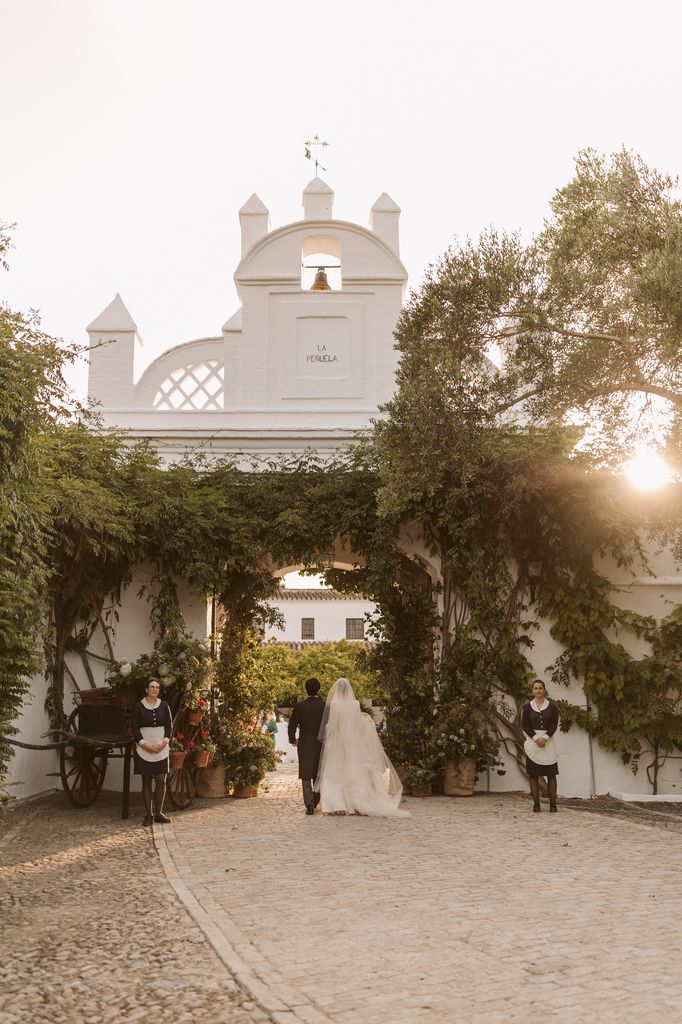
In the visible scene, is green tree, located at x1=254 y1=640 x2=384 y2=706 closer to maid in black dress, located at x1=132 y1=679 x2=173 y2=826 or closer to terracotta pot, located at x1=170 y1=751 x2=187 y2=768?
terracotta pot, located at x1=170 y1=751 x2=187 y2=768

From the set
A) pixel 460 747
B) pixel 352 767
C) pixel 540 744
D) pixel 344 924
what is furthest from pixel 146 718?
pixel 344 924

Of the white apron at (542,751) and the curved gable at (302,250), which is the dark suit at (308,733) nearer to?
the white apron at (542,751)

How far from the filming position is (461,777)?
13.6 metres

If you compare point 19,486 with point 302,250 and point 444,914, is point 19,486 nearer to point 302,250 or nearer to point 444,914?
point 444,914

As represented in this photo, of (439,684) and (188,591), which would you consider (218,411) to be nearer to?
(188,591)

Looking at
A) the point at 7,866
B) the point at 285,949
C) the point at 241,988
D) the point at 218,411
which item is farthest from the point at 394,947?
the point at 218,411

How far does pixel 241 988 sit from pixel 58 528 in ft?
28.8

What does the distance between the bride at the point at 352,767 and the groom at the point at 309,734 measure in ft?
0.28

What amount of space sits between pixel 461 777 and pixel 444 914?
695cm

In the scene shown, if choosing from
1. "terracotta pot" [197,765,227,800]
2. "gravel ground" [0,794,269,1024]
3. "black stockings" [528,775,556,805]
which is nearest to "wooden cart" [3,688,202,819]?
"terracotta pot" [197,765,227,800]

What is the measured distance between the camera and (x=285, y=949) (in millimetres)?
5902

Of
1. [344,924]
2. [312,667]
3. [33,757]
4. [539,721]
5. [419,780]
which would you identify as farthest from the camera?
[312,667]

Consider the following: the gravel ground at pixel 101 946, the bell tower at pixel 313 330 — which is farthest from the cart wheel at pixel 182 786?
the bell tower at pixel 313 330

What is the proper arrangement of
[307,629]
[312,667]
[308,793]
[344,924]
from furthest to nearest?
[307,629] → [312,667] → [308,793] → [344,924]
